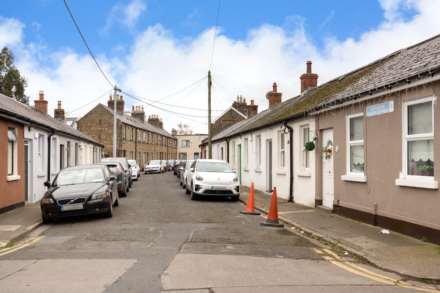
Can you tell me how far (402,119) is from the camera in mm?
10320

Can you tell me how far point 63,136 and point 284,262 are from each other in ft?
62.1

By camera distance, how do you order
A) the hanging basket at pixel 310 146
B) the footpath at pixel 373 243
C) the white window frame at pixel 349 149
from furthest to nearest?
the hanging basket at pixel 310 146, the white window frame at pixel 349 149, the footpath at pixel 373 243

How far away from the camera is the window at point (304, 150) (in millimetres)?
16789

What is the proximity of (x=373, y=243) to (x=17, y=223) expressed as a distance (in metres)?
8.76

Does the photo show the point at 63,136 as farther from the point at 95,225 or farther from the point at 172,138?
the point at 172,138

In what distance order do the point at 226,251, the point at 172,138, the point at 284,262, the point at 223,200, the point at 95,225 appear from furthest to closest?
the point at 172,138
the point at 223,200
the point at 95,225
the point at 226,251
the point at 284,262

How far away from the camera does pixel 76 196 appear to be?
12695 mm

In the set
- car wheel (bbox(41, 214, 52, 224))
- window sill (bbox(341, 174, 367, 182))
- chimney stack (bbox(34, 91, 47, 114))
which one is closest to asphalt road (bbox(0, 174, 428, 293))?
car wheel (bbox(41, 214, 52, 224))

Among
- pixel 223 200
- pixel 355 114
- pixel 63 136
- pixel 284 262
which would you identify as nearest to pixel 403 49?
pixel 355 114

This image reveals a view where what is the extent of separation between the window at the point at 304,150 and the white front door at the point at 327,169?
5.19ft

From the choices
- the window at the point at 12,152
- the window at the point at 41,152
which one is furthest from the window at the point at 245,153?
the window at the point at 12,152

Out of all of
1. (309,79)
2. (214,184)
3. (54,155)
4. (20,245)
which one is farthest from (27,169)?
(309,79)

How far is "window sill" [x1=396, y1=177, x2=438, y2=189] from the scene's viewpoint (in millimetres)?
9204

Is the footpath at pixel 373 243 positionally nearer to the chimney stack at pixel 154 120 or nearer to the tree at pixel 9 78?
the tree at pixel 9 78
